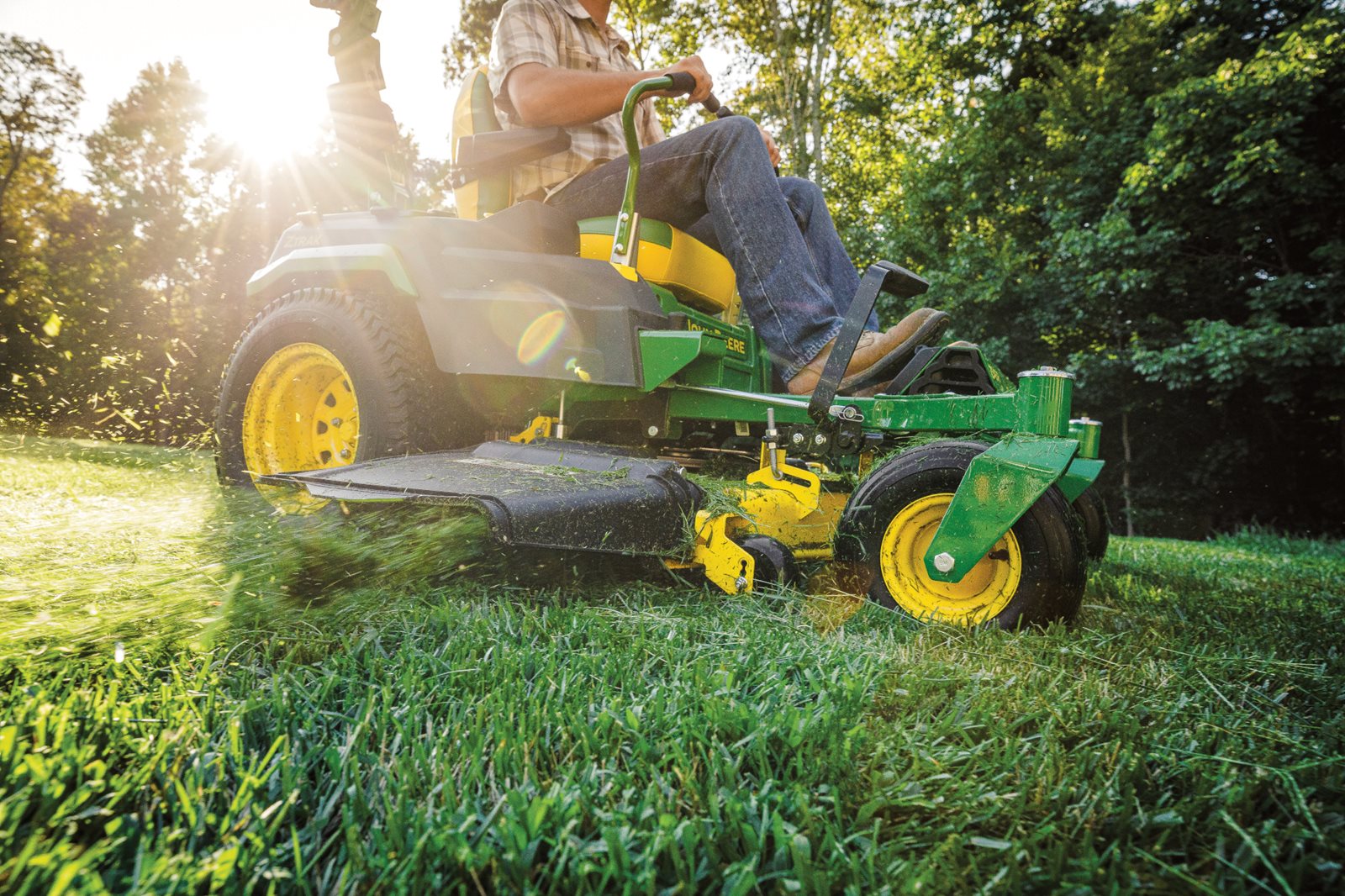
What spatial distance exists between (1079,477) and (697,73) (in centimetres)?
179

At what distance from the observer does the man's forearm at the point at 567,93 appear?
2.56 metres

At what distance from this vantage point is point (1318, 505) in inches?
512

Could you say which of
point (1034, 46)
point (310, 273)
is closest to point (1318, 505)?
point (1034, 46)

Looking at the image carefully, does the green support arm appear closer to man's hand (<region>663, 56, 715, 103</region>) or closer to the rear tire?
man's hand (<region>663, 56, 715, 103</region>)

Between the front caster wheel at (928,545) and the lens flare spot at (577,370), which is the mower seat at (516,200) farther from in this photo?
the front caster wheel at (928,545)

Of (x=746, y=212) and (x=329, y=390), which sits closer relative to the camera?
(x=746, y=212)

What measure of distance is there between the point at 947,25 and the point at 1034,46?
2.18m

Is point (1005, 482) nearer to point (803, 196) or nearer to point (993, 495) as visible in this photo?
point (993, 495)

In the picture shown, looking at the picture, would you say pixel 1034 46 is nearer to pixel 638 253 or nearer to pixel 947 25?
pixel 947 25

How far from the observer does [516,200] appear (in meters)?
2.94

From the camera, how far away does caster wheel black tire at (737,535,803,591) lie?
1974mm

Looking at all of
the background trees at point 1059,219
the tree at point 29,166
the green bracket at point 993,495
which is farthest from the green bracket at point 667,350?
the tree at point 29,166

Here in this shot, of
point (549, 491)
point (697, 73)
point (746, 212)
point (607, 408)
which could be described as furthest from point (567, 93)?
point (549, 491)

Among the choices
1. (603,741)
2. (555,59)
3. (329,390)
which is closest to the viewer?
(603,741)
